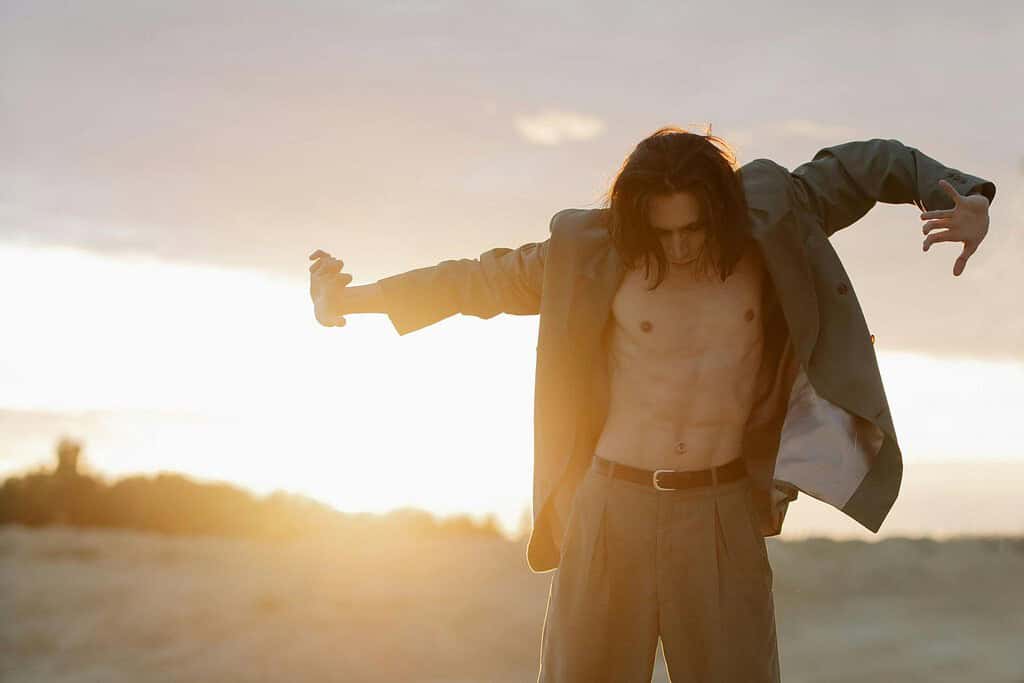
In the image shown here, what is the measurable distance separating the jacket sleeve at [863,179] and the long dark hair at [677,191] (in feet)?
1.22

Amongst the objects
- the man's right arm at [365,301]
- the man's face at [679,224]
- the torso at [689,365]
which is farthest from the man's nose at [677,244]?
the man's right arm at [365,301]

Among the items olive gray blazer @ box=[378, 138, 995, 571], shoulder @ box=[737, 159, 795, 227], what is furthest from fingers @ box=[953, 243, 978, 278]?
shoulder @ box=[737, 159, 795, 227]

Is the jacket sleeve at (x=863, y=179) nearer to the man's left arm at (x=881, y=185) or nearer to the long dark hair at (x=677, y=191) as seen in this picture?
the man's left arm at (x=881, y=185)

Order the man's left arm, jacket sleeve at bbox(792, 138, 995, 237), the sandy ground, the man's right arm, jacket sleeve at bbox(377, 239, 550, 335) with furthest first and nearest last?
the sandy ground
the man's right arm
jacket sleeve at bbox(377, 239, 550, 335)
jacket sleeve at bbox(792, 138, 995, 237)
the man's left arm

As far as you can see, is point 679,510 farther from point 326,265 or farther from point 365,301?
point 326,265

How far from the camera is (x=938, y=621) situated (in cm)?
1081

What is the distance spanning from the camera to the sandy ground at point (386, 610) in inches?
355

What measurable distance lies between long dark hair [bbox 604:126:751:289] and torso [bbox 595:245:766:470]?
0.28ft

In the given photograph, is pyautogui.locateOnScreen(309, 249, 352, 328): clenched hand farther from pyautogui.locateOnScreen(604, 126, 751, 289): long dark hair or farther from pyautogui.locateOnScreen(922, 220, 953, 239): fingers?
pyautogui.locateOnScreen(922, 220, 953, 239): fingers

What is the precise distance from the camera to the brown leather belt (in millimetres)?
3514

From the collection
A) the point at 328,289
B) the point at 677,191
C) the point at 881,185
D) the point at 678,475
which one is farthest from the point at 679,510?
the point at 328,289

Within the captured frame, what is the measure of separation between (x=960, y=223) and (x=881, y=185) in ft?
1.07

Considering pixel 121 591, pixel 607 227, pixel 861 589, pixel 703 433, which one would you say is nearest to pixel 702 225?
pixel 607 227

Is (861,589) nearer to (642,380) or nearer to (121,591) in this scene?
(121,591)
